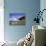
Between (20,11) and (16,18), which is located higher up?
(20,11)

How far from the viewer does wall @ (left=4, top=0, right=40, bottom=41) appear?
555 cm

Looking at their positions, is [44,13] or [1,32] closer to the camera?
[44,13]

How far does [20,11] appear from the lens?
5.58 m

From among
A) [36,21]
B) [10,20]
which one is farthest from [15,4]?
[36,21]

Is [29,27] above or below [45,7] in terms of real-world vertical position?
below

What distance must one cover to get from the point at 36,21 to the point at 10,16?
1.08 meters

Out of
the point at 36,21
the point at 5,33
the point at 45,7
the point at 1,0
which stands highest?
the point at 1,0

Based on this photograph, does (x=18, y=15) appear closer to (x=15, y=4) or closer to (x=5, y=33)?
(x=15, y=4)

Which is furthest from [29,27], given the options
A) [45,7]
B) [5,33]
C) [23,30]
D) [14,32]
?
[45,7]

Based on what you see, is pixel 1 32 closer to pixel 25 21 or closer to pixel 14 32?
pixel 14 32

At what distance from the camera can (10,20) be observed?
18.3 feet

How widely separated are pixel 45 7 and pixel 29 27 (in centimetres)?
141

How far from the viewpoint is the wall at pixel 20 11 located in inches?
218

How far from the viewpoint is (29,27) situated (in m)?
5.67
